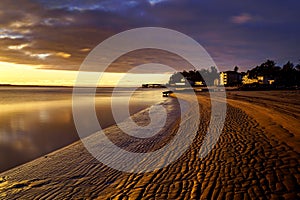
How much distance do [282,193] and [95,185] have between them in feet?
13.2

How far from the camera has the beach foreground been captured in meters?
4.43

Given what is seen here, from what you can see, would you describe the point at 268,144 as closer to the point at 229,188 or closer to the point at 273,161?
the point at 273,161

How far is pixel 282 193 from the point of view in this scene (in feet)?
13.3

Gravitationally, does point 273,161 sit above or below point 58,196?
above

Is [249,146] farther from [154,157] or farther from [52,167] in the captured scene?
[52,167]

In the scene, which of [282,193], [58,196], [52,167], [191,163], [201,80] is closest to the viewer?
[282,193]

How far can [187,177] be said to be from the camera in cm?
524

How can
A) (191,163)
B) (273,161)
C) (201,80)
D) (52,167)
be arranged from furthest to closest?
1. (201,80)
2. (52,167)
3. (191,163)
4. (273,161)

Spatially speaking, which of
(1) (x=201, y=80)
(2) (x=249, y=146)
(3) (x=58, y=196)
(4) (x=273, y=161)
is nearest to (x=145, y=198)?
(3) (x=58, y=196)

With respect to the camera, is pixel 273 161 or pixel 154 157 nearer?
pixel 273 161

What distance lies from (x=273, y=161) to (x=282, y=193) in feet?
5.82

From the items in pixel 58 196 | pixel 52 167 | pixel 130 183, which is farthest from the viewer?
pixel 52 167

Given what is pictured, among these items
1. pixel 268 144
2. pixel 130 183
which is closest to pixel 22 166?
pixel 130 183

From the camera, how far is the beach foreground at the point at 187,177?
4.43 metres
